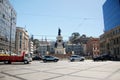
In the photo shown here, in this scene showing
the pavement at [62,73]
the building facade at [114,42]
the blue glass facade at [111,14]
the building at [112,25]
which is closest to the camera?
the pavement at [62,73]

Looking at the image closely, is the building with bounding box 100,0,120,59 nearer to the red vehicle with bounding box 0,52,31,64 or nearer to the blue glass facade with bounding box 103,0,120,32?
the blue glass facade with bounding box 103,0,120,32

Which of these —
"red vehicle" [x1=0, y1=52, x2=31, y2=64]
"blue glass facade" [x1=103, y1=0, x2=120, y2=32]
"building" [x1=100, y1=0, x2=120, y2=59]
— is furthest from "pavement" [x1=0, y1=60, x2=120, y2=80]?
"blue glass facade" [x1=103, y1=0, x2=120, y2=32]

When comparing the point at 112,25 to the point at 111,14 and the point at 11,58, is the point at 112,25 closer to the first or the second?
the point at 111,14

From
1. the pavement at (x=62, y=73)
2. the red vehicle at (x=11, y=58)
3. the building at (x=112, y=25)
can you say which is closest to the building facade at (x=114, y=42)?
the building at (x=112, y=25)

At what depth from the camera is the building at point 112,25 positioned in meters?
74.9

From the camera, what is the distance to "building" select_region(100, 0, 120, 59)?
2948 inches

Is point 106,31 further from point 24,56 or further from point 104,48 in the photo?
point 24,56

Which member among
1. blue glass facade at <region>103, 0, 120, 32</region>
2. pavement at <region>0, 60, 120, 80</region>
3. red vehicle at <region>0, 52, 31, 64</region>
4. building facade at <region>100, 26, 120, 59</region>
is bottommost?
pavement at <region>0, 60, 120, 80</region>

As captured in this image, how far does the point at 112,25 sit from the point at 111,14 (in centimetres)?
470

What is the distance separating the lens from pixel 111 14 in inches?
3201

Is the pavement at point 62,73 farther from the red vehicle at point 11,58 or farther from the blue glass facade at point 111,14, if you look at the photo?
the blue glass facade at point 111,14

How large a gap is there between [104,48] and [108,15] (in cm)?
1784

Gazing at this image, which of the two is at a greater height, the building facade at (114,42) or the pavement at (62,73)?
the building facade at (114,42)

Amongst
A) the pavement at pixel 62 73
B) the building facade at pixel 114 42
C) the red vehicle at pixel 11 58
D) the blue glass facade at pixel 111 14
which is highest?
the blue glass facade at pixel 111 14
